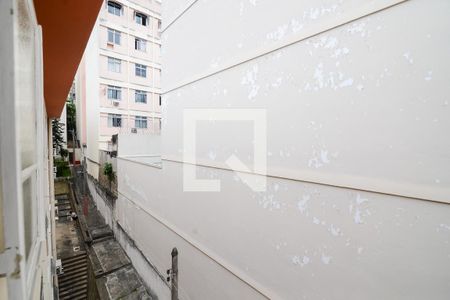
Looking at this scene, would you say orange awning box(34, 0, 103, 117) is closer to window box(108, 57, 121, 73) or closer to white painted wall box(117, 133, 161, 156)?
white painted wall box(117, 133, 161, 156)

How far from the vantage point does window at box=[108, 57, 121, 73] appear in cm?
1416

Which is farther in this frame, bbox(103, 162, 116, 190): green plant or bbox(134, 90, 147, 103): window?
bbox(134, 90, 147, 103): window

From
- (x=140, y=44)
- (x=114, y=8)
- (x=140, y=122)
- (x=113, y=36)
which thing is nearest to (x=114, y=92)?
(x=140, y=122)

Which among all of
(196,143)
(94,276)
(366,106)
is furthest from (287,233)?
(94,276)

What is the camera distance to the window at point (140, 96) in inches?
612

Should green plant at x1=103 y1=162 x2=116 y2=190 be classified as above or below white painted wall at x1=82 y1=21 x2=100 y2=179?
below

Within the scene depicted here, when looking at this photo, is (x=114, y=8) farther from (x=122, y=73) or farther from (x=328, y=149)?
(x=328, y=149)

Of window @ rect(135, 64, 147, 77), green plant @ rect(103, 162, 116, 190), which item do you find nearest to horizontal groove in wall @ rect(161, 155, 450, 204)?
green plant @ rect(103, 162, 116, 190)

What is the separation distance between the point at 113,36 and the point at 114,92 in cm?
358

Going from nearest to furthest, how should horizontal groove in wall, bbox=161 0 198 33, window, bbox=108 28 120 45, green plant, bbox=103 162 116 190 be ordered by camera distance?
horizontal groove in wall, bbox=161 0 198 33, green plant, bbox=103 162 116 190, window, bbox=108 28 120 45

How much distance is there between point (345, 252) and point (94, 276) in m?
8.16

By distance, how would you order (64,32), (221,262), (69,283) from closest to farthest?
(64,32) → (221,262) → (69,283)

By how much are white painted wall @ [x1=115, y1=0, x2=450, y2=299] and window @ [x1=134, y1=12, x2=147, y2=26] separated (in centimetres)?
1499

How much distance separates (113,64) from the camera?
47.1ft
